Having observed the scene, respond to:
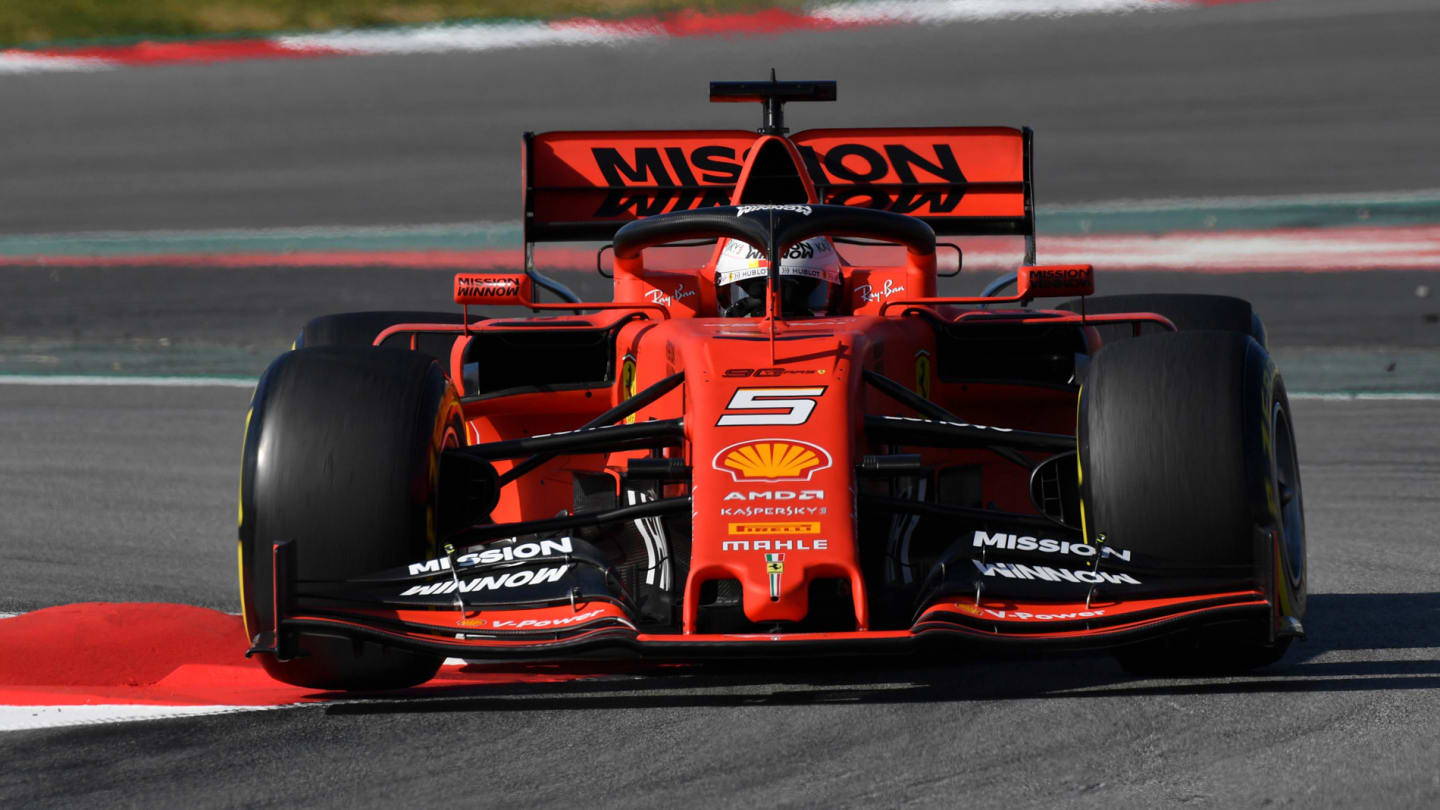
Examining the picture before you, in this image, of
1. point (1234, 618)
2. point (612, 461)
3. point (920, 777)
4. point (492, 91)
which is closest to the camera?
point (920, 777)

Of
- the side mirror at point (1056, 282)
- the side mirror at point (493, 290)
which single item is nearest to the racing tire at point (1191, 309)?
the side mirror at point (1056, 282)

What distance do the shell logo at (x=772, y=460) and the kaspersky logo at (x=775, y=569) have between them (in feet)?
0.81

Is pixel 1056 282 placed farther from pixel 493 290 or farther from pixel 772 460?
pixel 493 290

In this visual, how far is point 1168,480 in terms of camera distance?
498 centimetres

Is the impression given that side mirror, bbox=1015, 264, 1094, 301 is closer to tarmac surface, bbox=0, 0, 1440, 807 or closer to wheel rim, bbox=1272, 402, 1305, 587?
wheel rim, bbox=1272, 402, 1305, 587

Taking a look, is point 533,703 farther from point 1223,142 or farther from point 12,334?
point 1223,142

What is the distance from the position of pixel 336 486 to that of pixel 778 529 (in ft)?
3.80

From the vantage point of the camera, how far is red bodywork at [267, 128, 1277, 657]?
4766mm

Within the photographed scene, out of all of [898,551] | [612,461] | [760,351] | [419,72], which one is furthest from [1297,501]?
[419,72]

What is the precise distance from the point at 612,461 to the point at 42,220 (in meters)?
11.7

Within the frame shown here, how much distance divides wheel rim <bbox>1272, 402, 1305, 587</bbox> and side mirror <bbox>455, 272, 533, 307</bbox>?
7.87 ft

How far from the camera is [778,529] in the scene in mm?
4871

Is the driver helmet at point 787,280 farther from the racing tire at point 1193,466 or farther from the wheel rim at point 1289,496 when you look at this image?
the wheel rim at point 1289,496

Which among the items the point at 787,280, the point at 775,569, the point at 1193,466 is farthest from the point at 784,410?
the point at 787,280
